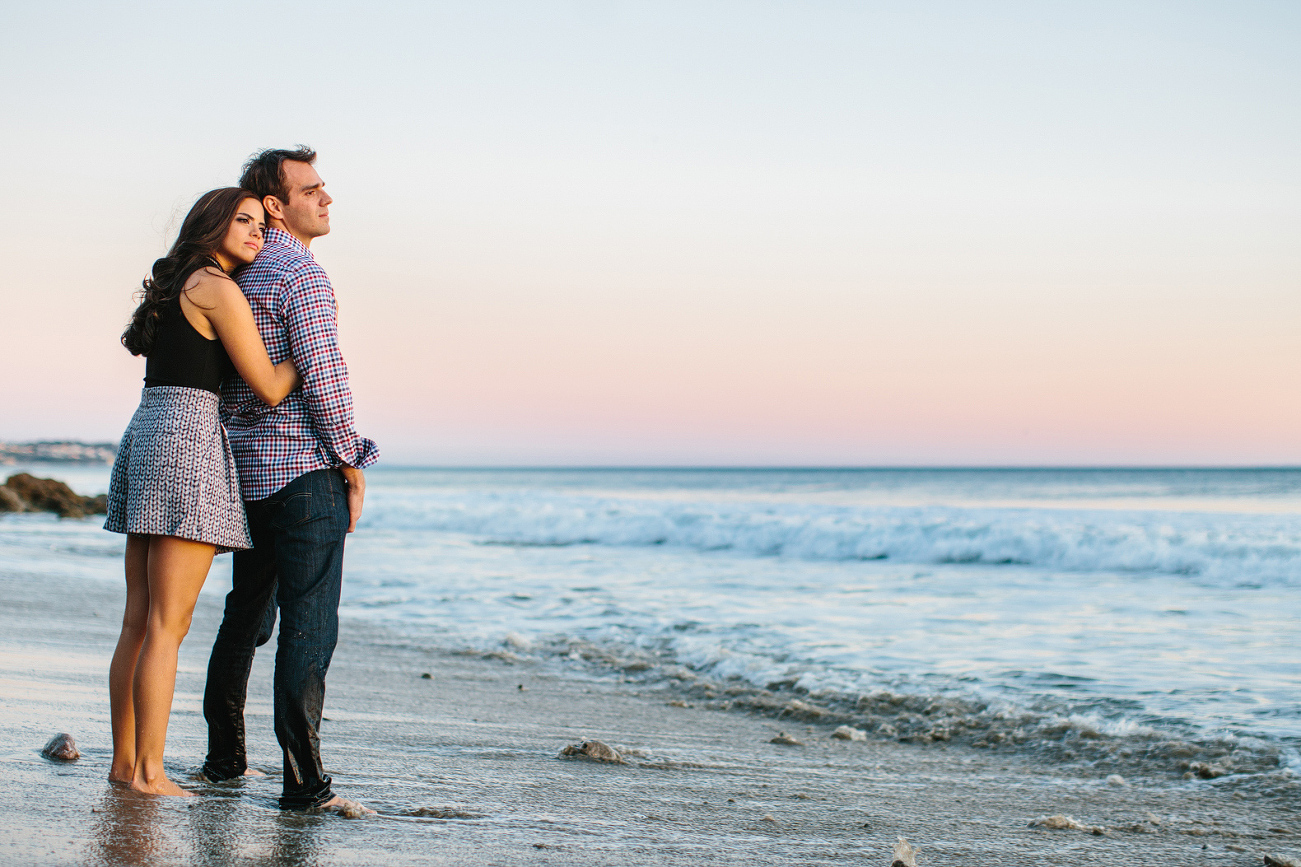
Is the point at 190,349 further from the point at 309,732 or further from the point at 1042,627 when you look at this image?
the point at 1042,627

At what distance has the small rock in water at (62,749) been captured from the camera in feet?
9.70

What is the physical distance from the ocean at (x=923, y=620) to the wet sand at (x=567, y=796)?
0.53 metres

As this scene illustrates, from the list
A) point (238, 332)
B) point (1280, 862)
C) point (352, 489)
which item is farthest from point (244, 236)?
point (1280, 862)

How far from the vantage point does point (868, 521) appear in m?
18.0

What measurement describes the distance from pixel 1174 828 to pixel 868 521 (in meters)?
15.0

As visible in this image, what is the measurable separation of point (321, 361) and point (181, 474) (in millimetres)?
497

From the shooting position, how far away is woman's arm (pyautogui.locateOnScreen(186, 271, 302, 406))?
262cm

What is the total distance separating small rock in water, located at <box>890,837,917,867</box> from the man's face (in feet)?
8.31

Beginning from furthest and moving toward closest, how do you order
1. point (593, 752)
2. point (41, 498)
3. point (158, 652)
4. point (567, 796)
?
point (41, 498)
point (593, 752)
point (567, 796)
point (158, 652)

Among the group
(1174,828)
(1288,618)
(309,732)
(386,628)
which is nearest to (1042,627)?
(1288,618)

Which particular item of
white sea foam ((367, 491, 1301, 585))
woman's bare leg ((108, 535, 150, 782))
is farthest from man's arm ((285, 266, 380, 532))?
white sea foam ((367, 491, 1301, 585))

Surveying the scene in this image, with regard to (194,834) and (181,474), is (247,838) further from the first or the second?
(181,474)

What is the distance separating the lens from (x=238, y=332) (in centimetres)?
263

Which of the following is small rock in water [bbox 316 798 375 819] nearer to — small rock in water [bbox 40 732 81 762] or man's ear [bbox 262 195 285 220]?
small rock in water [bbox 40 732 81 762]
